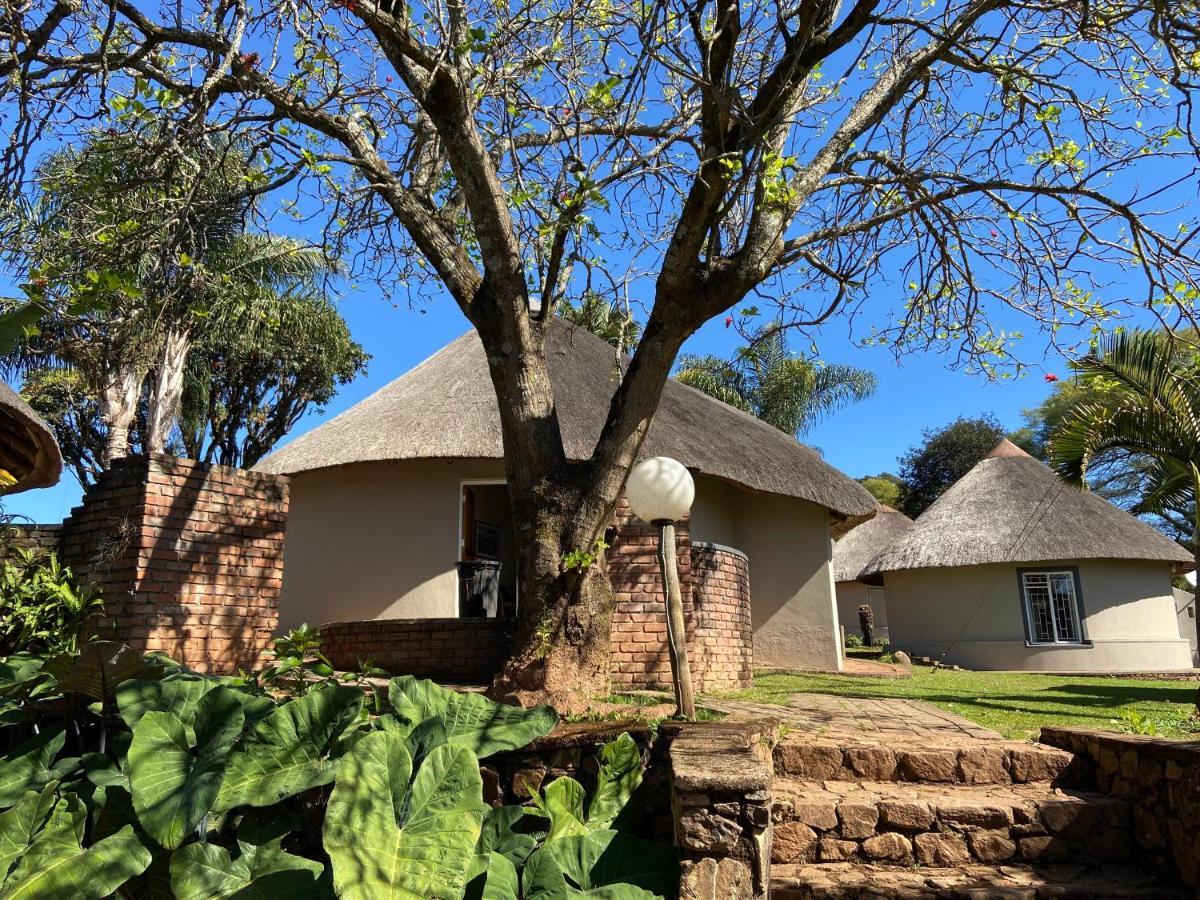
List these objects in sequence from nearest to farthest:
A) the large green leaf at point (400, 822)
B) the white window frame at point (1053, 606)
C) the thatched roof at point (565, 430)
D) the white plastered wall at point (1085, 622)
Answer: the large green leaf at point (400, 822) → the thatched roof at point (565, 430) → the white plastered wall at point (1085, 622) → the white window frame at point (1053, 606)

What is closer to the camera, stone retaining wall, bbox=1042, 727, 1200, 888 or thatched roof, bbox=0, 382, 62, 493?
stone retaining wall, bbox=1042, 727, 1200, 888

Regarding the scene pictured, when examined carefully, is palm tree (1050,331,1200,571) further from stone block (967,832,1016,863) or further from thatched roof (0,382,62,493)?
thatched roof (0,382,62,493)

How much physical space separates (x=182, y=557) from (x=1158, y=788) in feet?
18.4

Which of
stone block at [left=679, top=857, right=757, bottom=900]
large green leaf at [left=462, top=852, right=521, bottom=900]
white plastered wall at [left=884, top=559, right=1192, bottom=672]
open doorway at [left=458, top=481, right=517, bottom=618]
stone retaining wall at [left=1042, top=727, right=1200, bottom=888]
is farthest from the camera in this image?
white plastered wall at [left=884, top=559, right=1192, bottom=672]

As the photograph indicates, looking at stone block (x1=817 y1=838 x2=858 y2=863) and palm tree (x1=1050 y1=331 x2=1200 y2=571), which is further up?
palm tree (x1=1050 y1=331 x2=1200 y2=571)

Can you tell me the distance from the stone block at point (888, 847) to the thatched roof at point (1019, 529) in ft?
42.6

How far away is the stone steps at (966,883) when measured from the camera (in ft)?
→ 11.5

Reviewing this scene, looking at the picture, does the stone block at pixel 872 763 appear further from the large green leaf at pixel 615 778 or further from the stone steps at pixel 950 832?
the large green leaf at pixel 615 778

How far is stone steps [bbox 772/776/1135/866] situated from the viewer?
3934mm

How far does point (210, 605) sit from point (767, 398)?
17324 mm

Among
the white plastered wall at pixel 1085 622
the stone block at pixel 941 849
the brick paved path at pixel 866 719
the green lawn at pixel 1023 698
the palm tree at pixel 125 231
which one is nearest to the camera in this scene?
the stone block at pixel 941 849

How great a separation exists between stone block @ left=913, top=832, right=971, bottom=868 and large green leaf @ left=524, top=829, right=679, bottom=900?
1.33 m

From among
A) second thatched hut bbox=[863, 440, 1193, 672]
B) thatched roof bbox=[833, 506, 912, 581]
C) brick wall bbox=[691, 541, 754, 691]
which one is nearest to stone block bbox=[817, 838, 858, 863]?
brick wall bbox=[691, 541, 754, 691]

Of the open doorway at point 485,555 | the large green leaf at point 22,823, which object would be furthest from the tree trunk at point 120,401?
the large green leaf at point 22,823
